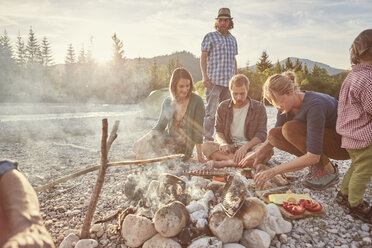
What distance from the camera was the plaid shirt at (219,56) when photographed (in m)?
5.15

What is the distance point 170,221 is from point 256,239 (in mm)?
698

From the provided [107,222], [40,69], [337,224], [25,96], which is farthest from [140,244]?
[40,69]

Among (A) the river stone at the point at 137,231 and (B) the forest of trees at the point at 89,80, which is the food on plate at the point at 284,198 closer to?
(A) the river stone at the point at 137,231

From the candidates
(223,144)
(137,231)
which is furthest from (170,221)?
(223,144)

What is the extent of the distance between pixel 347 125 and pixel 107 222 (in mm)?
2477

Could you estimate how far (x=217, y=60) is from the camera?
5.19m

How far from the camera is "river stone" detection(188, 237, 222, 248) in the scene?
1731 mm

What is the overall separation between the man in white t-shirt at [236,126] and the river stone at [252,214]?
1.69m

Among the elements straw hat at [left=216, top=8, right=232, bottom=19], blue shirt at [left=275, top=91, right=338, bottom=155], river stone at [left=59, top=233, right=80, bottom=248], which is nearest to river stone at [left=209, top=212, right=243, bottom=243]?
river stone at [left=59, top=233, right=80, bottom=248]

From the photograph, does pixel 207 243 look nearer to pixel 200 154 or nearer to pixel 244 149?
pixel 244 149

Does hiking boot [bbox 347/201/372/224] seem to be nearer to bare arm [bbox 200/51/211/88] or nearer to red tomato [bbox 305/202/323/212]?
red tomato [bbox 305/202/323/212]

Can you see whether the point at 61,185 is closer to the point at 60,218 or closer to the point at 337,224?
the point at 60,218

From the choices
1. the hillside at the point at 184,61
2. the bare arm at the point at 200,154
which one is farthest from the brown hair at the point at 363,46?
the hillside at the point at 184,61

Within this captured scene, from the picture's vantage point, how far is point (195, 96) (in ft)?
13.6
